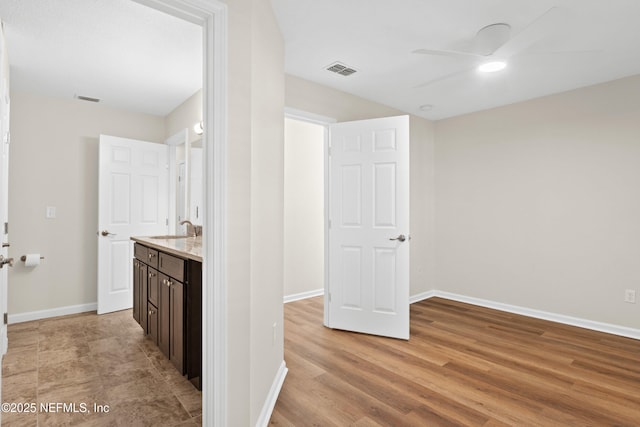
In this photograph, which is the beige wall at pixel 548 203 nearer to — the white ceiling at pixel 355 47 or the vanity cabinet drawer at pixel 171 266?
the white ceiling at pixel 355 47

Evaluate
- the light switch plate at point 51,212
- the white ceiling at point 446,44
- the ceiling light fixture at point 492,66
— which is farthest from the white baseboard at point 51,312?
the ceiling light fixture at point 492,66

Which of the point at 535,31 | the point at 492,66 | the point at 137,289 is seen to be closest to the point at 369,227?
the point at 492,66

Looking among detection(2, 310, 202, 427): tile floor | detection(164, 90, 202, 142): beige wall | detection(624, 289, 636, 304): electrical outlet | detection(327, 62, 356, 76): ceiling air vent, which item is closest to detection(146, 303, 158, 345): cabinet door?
detection(2, 310, 202, 427): tile floor

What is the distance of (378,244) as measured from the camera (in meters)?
3.29

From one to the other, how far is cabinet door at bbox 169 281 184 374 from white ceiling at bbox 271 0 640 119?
194cm

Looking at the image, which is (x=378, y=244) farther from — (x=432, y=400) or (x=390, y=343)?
(x=432, y=400)

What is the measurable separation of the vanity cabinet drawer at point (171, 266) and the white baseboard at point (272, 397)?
2.91 ft

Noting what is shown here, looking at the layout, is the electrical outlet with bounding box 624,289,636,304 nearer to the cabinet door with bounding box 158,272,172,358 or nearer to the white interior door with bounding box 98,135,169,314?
the cabinet door with bounding box 158,272,172,358

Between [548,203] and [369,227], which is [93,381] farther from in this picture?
[548,203]

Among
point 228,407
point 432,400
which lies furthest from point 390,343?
point 228,407

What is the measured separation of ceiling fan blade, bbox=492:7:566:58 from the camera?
2.18 m

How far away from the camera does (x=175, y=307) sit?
7.37 ft

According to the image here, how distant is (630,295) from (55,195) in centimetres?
605

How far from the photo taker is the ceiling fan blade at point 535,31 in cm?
218
